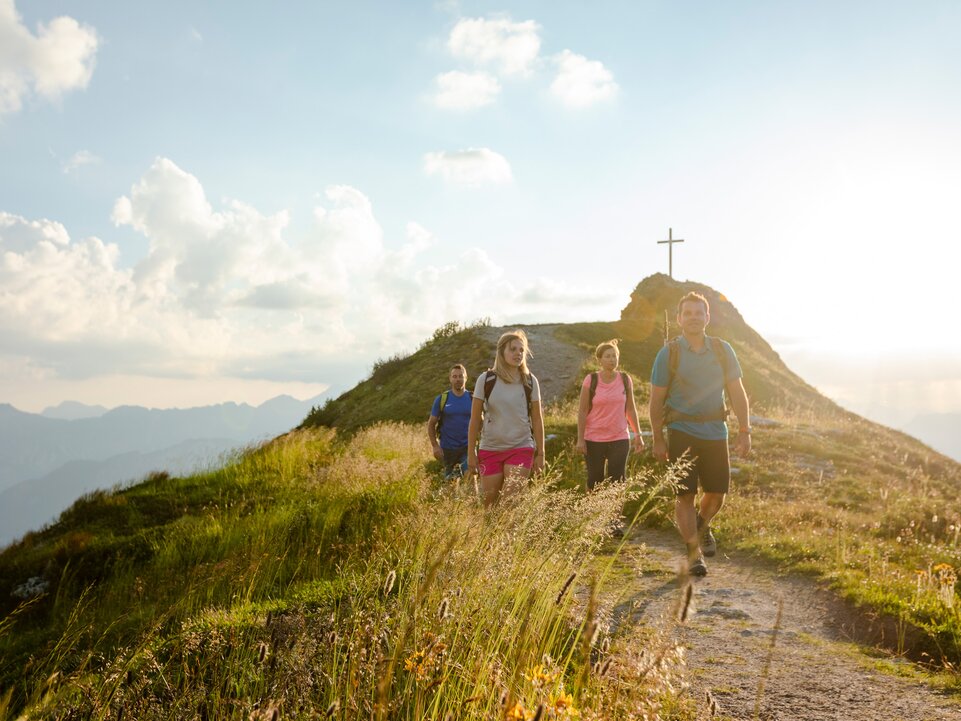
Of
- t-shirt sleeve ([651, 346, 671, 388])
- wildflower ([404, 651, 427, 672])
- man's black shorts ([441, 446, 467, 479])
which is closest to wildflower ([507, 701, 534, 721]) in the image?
wildflower ([404, 651, 427, 672])

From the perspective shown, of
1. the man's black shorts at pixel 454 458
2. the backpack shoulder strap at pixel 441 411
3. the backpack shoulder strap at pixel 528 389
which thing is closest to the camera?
the backpack shoulder strap at pixel 528 389

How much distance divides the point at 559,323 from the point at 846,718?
33.2 m

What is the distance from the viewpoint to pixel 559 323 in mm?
36344

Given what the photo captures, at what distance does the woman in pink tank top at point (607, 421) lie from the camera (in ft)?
26.2

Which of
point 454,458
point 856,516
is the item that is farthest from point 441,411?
point 856,516

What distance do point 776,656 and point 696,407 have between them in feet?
7.54

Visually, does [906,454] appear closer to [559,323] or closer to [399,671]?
[399,671]

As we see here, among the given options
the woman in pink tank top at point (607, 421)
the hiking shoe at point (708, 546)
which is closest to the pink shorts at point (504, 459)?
the woman in pink tank top at point (607, 421)

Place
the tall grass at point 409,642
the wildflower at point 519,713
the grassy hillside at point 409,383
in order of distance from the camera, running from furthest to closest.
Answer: the grassy hillside at point 409,383
the tall grass at point 409,642
the wildflower at point 519,713

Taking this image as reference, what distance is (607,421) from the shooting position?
8.02m

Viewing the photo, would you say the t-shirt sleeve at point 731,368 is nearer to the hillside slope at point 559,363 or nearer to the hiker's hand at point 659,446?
the hiker's hand at point 659,446

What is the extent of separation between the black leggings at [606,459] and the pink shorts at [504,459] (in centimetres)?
184

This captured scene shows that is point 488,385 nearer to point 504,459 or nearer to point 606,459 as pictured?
point 504,459

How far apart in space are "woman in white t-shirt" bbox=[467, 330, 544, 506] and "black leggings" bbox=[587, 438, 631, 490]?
71.6 inches
